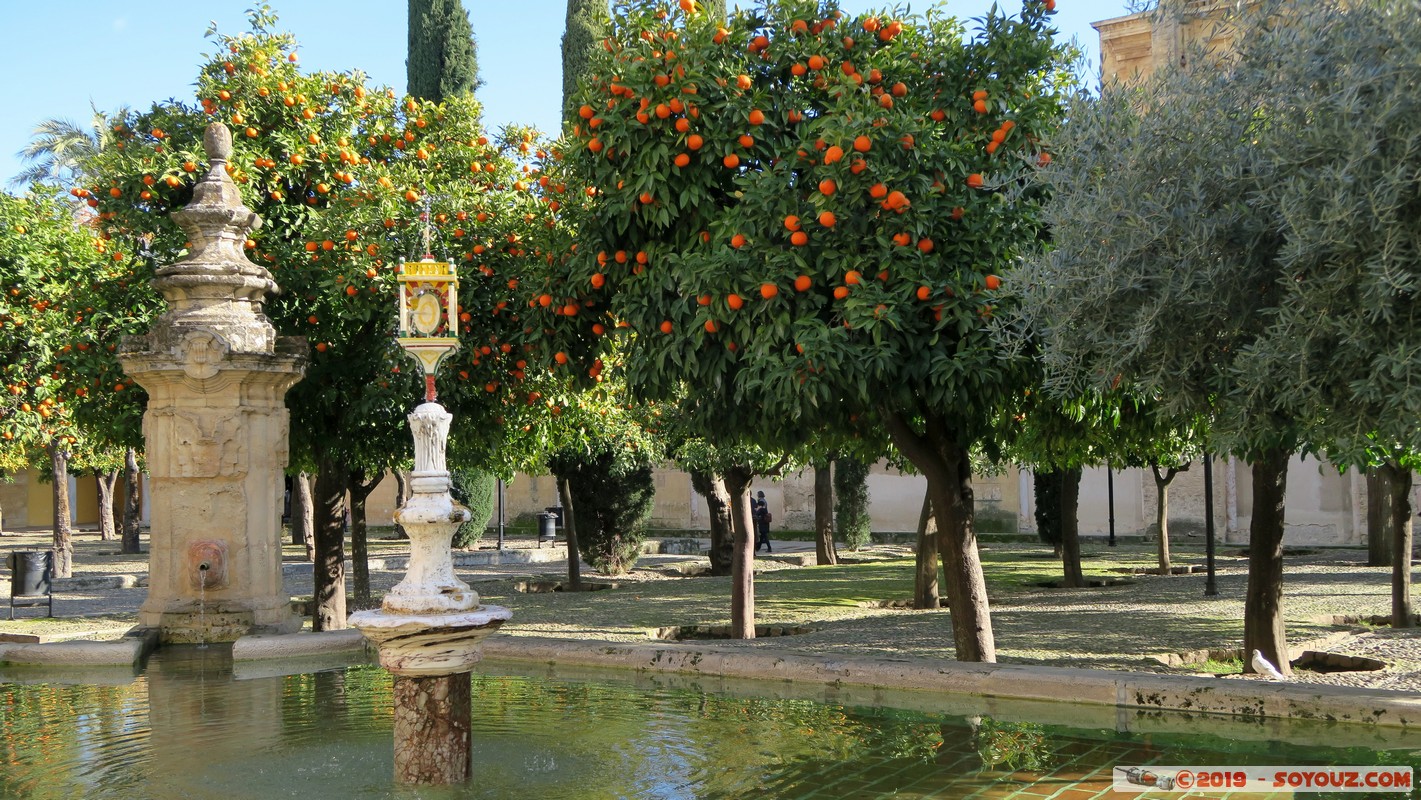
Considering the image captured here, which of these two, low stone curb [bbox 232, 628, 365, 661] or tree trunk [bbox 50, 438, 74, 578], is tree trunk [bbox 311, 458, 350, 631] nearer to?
low stone curb [bbox 232, 628, 365, 661]

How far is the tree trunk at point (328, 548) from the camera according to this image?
11820 millimetres

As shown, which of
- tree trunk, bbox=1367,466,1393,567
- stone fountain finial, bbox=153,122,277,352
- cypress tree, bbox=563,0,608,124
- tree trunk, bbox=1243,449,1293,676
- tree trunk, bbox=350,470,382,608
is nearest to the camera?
stone fountain finial, bbox=153,122,277,352

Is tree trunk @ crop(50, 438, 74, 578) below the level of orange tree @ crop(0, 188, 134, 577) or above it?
below

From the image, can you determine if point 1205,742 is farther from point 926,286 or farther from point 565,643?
point 565,643

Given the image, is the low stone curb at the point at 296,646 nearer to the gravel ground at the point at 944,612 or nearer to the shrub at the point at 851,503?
the gravel ground at the point at 944,612

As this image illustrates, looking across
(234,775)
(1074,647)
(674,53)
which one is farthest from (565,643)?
(1074,647)

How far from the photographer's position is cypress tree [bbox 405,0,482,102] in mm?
28766

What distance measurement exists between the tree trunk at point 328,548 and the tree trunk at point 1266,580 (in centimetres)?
768

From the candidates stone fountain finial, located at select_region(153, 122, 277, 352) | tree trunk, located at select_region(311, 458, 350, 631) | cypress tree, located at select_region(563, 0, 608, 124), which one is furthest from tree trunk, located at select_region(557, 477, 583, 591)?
stone fountain finial, located at select_region(153, 122, 277, 352)

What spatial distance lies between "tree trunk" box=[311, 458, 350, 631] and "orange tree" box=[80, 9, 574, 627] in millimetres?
17

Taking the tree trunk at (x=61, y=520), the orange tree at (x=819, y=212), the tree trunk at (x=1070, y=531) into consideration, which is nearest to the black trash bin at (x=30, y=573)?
the tree trunk at (x=61, y=520)

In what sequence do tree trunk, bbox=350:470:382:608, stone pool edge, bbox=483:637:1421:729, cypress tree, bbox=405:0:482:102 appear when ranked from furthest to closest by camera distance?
cypress tree, bbox=405:0:482:102 < tree trunk, bbox=350:470:382:608 < stone pool edge, bbox=483:637:1421:729

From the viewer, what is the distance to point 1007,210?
7.10 m

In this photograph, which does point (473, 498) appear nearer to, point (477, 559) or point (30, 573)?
point (477, 559)
